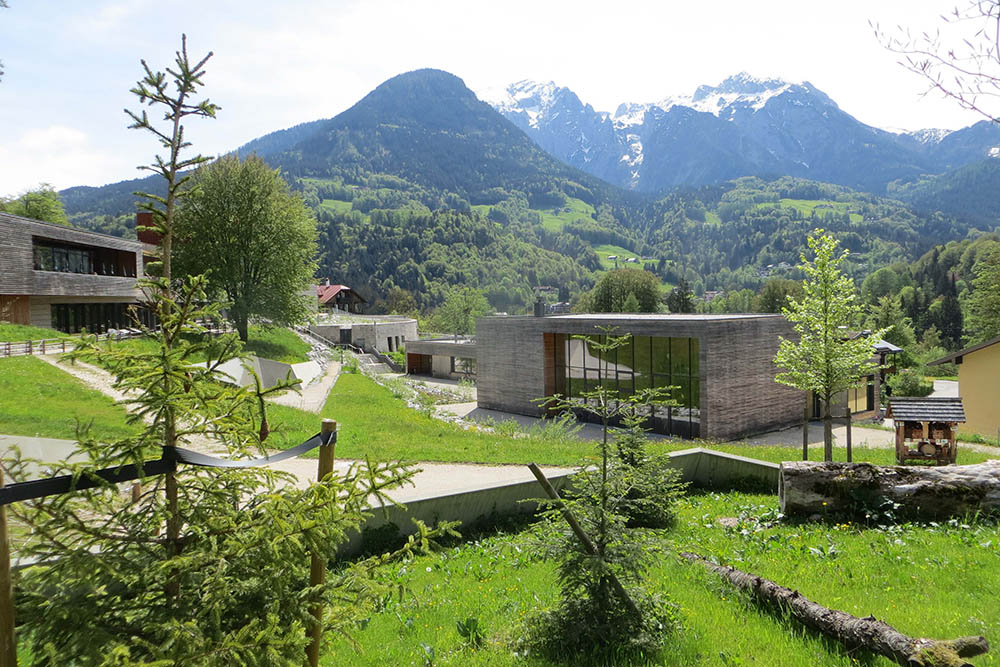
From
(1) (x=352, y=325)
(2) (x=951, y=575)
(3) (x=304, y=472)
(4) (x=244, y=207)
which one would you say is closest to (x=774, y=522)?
(2) (x=951, y=575)

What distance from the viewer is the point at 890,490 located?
8.16m

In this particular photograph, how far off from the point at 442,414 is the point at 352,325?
116ft

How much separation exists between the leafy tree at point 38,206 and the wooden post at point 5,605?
6407 cm

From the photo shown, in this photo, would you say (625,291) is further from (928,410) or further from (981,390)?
(928,410)

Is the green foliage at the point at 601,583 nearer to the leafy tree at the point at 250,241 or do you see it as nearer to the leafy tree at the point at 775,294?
the leafy tree at the point at 250,241

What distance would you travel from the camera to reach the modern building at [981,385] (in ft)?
81.7

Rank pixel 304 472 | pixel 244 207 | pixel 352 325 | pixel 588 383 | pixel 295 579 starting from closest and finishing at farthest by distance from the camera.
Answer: pixel 295 579, pixel 304 472, pixel 588 383, pixel 244 207, pixel 352 325

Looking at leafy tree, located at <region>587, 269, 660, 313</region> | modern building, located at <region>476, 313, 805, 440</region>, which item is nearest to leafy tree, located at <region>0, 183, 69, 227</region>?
modern building, located at <region>476, 313, 805, 440</region>

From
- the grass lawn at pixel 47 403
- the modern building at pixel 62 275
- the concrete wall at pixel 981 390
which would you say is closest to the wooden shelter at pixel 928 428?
the concrete wall at pixel 981 390

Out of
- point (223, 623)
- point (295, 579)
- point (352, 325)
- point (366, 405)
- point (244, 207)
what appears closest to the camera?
point (223, 623)

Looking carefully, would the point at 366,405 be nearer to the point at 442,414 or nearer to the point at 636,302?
→ the point at 442,414

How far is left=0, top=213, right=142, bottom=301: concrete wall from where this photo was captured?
28.8 meters

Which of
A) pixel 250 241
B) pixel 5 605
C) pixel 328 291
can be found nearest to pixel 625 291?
pixel 250 241

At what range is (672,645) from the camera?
4.55 m
